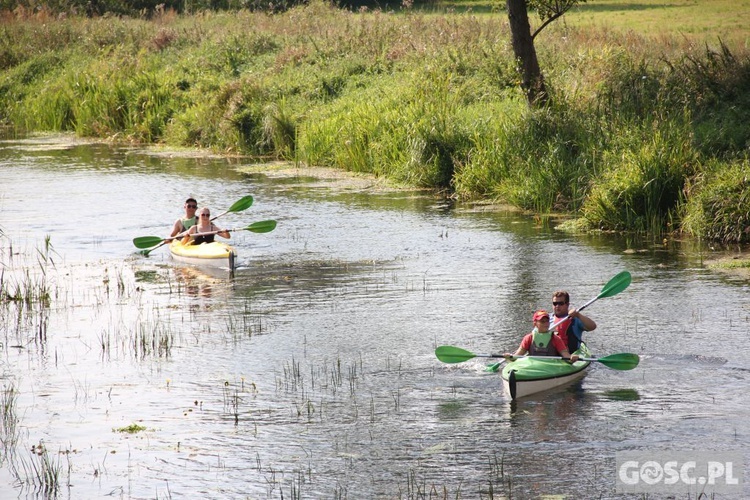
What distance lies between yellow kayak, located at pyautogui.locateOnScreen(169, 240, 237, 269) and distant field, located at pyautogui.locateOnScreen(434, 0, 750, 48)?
13.8 meters

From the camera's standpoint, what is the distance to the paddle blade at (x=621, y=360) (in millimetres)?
9297

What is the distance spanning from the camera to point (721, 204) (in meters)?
14.8

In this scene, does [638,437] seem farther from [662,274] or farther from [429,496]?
[662,274]

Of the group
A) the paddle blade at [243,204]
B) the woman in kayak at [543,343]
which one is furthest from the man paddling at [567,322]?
the paddle blade at [243,204]

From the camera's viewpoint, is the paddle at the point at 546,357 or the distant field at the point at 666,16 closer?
the paddle at the point at 546,357

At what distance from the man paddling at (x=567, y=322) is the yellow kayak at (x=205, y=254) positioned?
5746 millimetres

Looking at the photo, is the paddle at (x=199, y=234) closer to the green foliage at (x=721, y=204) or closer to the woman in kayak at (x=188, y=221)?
the woman in kayak at (x=188, y=221)

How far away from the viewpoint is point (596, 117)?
17.6 m

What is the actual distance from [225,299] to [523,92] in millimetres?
8830

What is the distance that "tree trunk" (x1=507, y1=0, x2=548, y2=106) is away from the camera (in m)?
19.1

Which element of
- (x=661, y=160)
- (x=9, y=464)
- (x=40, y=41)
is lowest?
(x=9, y=464)

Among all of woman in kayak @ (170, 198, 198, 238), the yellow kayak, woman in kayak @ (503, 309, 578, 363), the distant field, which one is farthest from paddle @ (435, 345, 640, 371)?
the distant field

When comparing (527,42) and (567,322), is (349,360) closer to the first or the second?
(567,322)

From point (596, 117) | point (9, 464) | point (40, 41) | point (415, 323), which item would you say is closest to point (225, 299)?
point (415, 323)
